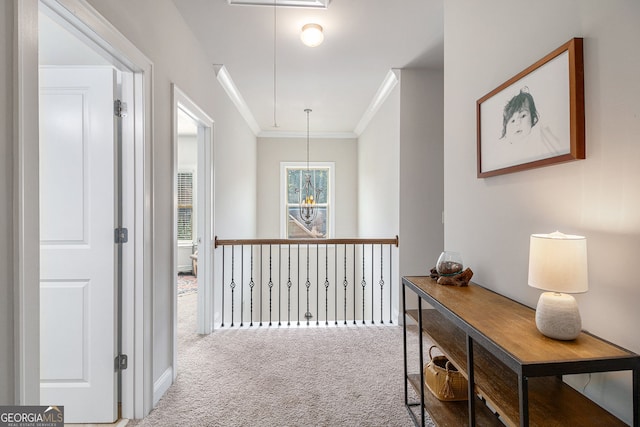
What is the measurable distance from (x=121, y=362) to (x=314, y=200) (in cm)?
488

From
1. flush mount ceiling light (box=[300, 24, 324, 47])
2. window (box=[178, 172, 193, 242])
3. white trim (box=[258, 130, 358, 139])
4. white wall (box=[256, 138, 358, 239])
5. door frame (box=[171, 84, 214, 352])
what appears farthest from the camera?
window (box=[178, 172, 193, 242])

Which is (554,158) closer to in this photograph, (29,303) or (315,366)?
(29,303)

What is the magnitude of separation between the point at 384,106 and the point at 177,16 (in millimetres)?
2572

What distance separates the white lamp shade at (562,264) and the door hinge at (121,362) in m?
2.09

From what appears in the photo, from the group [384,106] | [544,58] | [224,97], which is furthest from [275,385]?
[384,106]

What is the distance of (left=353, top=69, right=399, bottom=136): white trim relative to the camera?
346cm

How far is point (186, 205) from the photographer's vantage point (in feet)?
21.9

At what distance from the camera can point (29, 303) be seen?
1.06 metres

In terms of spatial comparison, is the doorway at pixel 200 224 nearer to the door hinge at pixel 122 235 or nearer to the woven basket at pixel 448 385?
the door hinge at pixel 122 235

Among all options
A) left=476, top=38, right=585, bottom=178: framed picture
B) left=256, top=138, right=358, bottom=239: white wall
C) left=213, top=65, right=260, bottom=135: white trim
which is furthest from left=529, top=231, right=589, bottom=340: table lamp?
left=256, top=138, right=358, bottom=239: white wall

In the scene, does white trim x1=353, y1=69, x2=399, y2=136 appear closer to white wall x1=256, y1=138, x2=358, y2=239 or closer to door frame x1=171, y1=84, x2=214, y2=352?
white wall x1=256, y1=138, x2=358, y2=239

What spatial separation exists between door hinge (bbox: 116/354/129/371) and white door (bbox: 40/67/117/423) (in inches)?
1.3

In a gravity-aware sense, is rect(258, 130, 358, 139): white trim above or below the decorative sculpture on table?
above

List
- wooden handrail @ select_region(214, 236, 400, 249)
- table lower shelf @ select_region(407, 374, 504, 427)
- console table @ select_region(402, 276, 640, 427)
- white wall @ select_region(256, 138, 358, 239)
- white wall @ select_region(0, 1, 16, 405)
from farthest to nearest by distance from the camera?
white wall @ select_region(256, 138, 358, 239) < wooden handrail @ select_region(214, 236, 400, 249) < table lower shelf @ select_region(407, 374, 504, 427) < white wall @ select_region(0, 1, 16, 405) < console table @ select_region(402, 276, 640, 427)
